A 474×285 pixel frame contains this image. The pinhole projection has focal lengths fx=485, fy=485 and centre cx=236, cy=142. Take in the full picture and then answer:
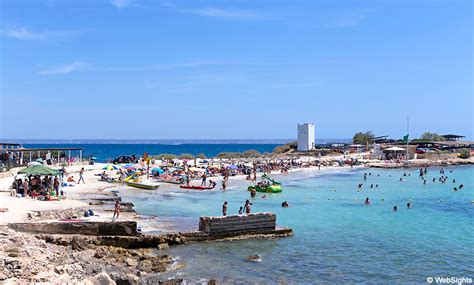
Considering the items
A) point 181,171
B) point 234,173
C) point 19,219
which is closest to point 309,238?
point 19,219

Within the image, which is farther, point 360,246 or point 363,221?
point 363,221

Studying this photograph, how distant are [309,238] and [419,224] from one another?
789 cm

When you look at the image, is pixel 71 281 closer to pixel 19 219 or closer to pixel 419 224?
pixel 19 219

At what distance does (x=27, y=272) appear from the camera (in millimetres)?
11398

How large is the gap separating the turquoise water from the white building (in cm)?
4869

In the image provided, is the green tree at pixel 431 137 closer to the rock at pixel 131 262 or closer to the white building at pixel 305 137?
the white building at pixel 305 137

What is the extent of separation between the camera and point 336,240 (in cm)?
2052

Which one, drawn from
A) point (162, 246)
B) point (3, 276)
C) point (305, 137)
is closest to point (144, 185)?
point (162, 246)

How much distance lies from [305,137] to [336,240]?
6868 cm

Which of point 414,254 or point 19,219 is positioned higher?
point 19,219

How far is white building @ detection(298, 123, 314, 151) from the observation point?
87.9 m

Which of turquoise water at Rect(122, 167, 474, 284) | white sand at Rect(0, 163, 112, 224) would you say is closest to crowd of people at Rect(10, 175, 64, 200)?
white sand at Rect(0, 163, 112, 224)

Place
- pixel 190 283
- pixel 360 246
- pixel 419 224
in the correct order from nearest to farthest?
pixel 190 283 < pixel 360 246 < pixel 419 224

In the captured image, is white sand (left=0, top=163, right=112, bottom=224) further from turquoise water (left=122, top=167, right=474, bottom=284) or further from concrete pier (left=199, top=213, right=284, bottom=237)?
concrete pier (left=199, top=213, right=284, bottom=237)
